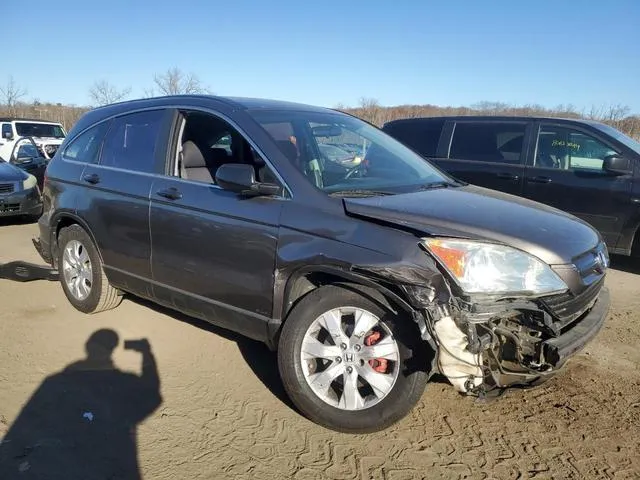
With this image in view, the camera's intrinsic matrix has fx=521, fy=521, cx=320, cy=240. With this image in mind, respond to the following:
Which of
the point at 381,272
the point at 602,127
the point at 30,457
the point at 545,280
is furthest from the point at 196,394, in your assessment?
the point at 602,127

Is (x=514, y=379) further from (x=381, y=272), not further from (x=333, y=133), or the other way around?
(x=333, y=133)

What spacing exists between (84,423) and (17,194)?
6.97 metres

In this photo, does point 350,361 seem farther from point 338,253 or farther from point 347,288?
point 338,253

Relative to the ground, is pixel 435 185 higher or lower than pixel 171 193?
higher

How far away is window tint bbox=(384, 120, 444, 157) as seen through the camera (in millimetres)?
7559

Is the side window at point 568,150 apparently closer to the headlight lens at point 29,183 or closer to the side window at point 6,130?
the headlight lens at point 29,183

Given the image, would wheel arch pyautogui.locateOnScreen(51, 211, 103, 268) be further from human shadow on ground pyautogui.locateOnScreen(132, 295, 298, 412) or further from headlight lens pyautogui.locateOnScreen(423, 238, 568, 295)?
headlight lens pyautogui.locateOnScreen(423, 238, 568, 295)

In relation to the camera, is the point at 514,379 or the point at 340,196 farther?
the point at 340,196

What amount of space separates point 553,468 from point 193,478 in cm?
182

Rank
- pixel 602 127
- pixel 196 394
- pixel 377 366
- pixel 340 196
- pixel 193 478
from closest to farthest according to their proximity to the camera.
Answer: pixel 193 478
pixel 377 366
pixel 340 196
pixel 196 394
pixel 602 127

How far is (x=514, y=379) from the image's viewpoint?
2.62 m

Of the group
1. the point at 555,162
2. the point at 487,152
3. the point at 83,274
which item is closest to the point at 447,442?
the point at 83,274

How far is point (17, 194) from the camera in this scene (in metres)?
8.63

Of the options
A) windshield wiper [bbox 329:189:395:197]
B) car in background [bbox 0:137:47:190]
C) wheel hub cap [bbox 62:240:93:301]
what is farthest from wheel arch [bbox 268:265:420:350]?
car in background [bbox 0:137:47:190]
